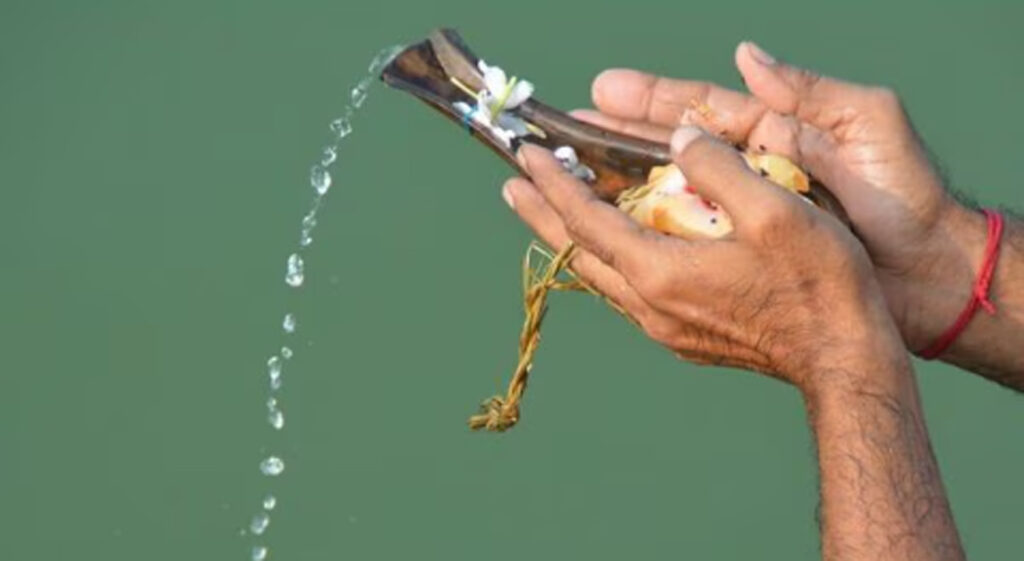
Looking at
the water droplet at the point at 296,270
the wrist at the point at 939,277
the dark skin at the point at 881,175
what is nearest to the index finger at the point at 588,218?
the dark skin at the point at 881,175

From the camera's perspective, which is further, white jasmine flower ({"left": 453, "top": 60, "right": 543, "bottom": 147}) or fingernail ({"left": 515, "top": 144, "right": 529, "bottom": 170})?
white jasmine flower ({"left": 453, "top": 60, "right": 543, "bottom": 147})

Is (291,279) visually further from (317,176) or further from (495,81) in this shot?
(495,81)

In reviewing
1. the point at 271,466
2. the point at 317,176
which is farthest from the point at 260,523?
the point at 317,176

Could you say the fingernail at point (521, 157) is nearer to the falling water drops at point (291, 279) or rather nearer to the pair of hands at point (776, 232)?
the pair of hands at point (776, 232)

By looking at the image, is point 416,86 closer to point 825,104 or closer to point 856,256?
point 825,104

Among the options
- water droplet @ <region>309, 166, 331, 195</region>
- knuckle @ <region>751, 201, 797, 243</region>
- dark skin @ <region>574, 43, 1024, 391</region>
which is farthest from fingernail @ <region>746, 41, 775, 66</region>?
water droplet @ <region>309, 166, 331, 195</region>

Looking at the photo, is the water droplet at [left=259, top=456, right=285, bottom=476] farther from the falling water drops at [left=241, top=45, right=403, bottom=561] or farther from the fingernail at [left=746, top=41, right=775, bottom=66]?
the fingernail at [left=746, top=41, right=775, bottom=66]

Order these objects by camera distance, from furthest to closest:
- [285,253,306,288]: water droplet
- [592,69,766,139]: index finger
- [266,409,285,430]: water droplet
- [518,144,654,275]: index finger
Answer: [266,409,285,430]: water droplet < [285,253,306,288]: water droplet < [592,69,766,139]: index finger < [518,144,654,275]: index finger
